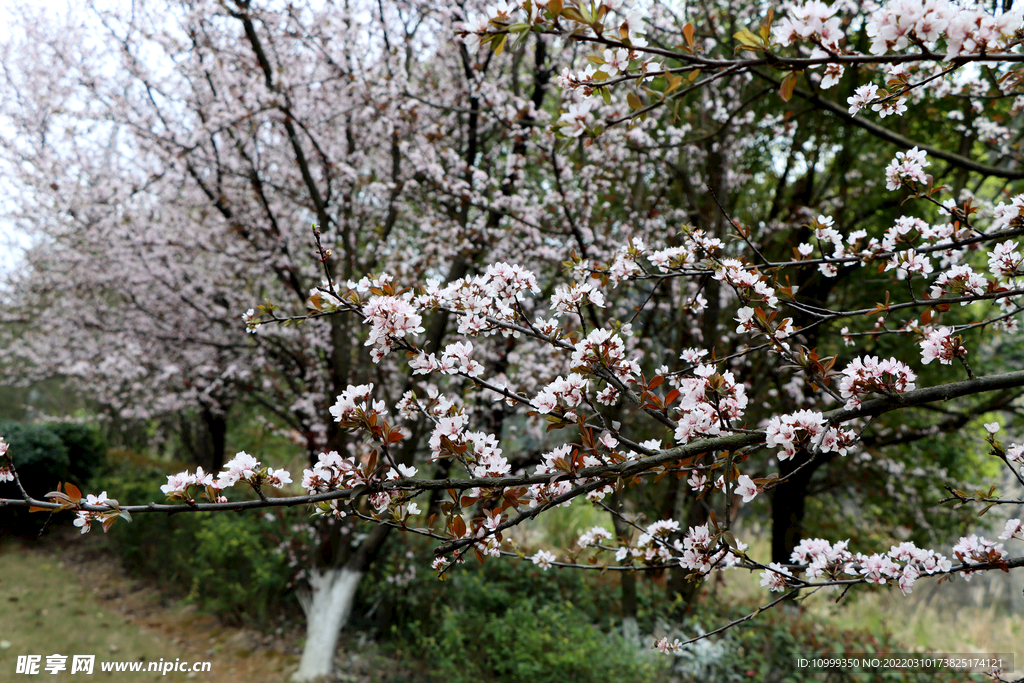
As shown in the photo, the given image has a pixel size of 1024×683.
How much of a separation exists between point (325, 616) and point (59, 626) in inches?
141

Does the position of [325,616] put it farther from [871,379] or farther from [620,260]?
[871,379]

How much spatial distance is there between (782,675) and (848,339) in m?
3.61

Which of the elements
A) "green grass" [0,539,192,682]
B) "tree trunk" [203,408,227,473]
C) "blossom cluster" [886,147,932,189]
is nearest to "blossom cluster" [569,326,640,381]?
"blossom cluster" [886,147,932,189]

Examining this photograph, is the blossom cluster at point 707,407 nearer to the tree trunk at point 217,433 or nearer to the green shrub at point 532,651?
the green shrub at point 532,651

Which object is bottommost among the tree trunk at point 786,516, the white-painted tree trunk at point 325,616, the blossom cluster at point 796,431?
the white-painted tree trunk at point 325,616

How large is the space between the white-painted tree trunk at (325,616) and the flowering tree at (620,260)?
0.10 feet

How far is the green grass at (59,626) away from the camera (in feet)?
17.1

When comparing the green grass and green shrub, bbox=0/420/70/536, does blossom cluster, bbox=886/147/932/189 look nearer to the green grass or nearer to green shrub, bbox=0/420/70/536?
the green grass

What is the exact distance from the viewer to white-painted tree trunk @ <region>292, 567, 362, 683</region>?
16.3 ft

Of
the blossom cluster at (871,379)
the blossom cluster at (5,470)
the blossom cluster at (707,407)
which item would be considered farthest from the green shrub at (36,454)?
the blossom cluster at (871,379)

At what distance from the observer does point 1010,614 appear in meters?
8.98

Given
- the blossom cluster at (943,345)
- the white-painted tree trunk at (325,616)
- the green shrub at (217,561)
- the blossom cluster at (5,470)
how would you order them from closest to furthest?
the blossom cluster at (5,470) → the blossom cluster at (943,345) → the white-painted tree trunk at (325,616) → the green shrub at (217,561)

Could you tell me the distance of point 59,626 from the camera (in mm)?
5996

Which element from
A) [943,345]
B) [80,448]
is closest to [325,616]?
[943,345]
